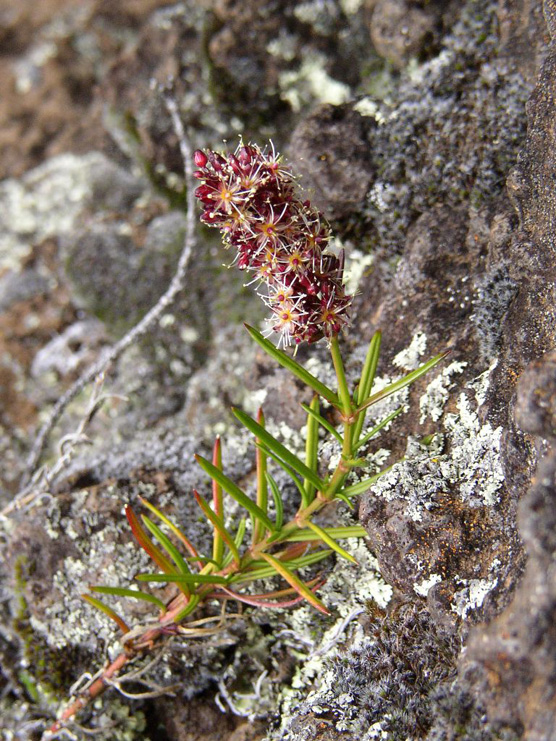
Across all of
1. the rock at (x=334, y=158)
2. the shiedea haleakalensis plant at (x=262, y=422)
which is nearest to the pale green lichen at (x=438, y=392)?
the shiedea haleakalensis plant at (x=262, y=422)

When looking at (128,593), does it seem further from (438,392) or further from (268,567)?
(438,392)

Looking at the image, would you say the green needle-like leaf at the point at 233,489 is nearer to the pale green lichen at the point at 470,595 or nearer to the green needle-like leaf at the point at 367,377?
the green needle-like leaf at the point at 367,377

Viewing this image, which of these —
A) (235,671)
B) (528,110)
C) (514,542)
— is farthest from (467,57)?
(235,671)

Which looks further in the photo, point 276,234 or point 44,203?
point 44,203

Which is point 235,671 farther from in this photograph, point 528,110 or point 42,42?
point 42,42

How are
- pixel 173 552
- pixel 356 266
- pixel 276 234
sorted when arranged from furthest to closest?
1. pixel 356 266
2. pixel 173 552
3. pixel 276 234

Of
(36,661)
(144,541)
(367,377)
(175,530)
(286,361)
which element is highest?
(367,377)

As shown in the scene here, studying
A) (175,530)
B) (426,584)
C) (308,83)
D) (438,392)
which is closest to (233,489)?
(175,530)
